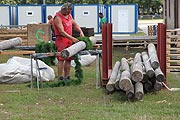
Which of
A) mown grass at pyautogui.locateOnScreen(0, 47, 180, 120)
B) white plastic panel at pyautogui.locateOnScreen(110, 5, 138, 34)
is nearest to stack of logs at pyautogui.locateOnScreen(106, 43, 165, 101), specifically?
mown grass at pyautogui.locateOnScreen(0, 47, 180, 120)

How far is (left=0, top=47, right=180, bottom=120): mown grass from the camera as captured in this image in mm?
7555

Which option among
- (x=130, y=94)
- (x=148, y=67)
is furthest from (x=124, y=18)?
(x=130, y=94)

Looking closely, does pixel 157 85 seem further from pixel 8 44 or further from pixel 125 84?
pixel 8 44

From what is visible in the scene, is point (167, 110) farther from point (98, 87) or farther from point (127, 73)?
point (98, 87)

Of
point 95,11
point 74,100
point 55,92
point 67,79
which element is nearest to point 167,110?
point 74,100

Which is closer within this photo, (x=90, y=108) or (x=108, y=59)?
(x=90, y=108)

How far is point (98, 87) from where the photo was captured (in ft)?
34.7

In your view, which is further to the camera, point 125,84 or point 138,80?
point 138,80

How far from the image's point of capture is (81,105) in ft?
27.8

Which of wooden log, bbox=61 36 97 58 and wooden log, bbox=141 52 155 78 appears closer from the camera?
wooden log, bbox=141 52 155 78

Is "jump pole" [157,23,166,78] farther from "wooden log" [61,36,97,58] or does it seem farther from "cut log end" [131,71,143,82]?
"wooden log" [61,36,97,58]

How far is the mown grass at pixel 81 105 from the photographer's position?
755 centimetres

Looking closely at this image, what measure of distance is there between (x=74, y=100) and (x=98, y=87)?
1558 mm

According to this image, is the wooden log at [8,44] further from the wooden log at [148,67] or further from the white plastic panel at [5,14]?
the white plastic panel at [5,14]
